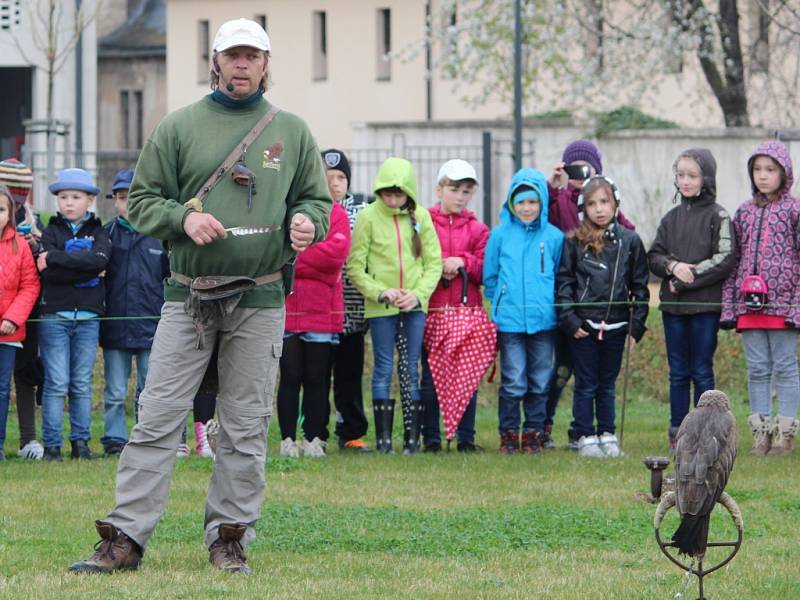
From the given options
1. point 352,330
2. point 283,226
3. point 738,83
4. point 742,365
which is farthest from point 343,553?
point 738,83

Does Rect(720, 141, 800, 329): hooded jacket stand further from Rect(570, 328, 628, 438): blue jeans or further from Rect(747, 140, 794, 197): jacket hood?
Rect(570, 328, 628, 438): blue jeans

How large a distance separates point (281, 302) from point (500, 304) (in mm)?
4600

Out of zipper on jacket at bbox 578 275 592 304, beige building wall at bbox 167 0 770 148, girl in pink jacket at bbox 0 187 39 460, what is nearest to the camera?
girl in pink jacket at bbox 0 187 39 460

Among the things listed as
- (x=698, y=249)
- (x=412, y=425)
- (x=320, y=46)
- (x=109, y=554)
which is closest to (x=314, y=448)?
(x=412, y=425)

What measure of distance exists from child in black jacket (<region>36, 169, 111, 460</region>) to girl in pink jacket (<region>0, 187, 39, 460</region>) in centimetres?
15

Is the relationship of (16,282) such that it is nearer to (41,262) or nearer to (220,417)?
(41,262)

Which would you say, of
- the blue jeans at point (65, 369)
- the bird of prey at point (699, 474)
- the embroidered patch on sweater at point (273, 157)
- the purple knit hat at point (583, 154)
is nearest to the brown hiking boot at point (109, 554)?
the embroidered patch on sweater at point (273, 157)

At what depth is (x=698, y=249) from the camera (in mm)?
11523

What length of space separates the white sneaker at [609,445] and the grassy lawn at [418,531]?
7.8 inches

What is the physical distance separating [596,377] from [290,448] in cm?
228

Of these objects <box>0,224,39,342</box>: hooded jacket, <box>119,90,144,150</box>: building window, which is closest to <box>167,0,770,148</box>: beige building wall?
<box>119,90,144,150</box>: building window

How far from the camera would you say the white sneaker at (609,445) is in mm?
11672

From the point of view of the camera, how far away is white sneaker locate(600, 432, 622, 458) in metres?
11.7

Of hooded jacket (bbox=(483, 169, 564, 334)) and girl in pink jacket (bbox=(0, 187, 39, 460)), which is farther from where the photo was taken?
hooded jacket (bbox=(483, 169, 564, 334))
